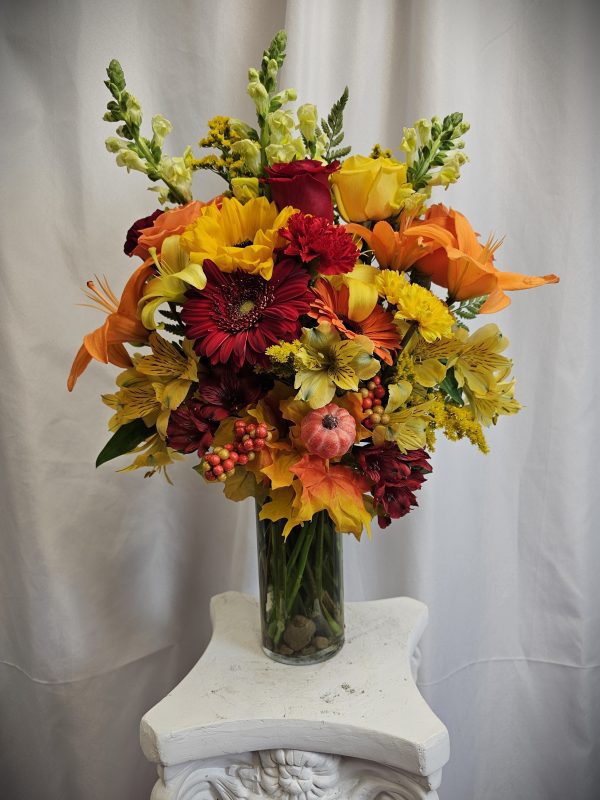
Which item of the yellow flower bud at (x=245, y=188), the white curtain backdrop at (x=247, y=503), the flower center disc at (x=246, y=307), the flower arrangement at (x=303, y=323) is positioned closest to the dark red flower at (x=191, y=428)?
the flower arrangement at (x=303, y=323)

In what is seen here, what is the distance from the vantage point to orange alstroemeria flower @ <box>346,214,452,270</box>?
73 centimetres

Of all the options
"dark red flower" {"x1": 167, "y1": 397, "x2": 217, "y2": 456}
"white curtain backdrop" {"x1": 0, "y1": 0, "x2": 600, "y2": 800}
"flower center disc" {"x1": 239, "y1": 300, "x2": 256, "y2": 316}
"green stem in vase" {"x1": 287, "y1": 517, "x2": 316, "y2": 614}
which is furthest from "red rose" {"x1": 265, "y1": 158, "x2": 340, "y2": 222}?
"white curtain backdrop" {"x1": 0, "y1": 0, "x2": 600, "y2": 800}

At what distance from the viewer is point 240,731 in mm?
812

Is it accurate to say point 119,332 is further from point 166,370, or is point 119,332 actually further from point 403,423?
point 403,423

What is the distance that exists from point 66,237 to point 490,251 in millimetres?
740

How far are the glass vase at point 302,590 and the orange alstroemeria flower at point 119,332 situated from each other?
26 cm

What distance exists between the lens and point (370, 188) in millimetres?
746

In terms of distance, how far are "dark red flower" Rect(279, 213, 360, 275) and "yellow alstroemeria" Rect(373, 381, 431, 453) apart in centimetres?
13

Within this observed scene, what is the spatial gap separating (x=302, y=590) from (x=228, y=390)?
0.89ft

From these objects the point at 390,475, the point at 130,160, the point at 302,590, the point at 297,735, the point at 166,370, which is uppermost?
the point at 130,160

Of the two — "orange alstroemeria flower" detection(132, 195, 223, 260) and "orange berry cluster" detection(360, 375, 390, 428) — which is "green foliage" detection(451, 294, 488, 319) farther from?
"orange alstroemeria flower" detection(132, 195, 223, 260)

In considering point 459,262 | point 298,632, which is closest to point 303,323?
point 459,262

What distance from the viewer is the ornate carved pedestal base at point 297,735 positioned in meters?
0.79

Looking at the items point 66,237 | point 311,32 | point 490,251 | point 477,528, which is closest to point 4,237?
point 66,237
